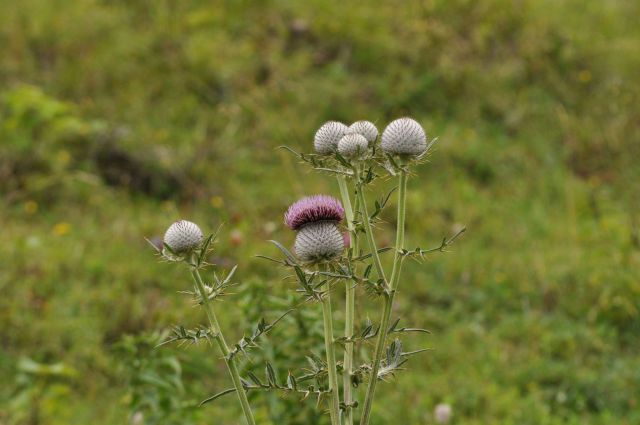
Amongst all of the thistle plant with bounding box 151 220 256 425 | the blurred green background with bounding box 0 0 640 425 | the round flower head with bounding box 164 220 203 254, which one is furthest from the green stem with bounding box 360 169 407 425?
the blurred green background with bounding box 0 0 640 425

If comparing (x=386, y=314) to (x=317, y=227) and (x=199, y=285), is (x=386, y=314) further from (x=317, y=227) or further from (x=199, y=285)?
(x=199, y=285)

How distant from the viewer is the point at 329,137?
178cm

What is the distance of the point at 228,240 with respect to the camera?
510 centimetres

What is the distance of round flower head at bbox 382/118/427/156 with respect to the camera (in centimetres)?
170

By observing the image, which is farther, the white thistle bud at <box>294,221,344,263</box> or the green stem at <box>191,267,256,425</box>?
the white thistle bud at <box>294,221,344,263</box>

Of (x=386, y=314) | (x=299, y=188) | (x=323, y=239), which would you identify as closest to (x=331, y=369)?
(x=386, y=314)

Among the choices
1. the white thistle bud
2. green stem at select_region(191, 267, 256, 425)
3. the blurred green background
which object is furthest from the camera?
the blurred green background

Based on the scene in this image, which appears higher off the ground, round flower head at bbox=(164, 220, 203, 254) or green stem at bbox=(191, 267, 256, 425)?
round flower head at bbox=(164, 220, 203, 254)

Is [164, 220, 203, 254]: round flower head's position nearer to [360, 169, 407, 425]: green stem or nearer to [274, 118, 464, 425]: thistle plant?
[274, 118, 464, 425]: thistle plant

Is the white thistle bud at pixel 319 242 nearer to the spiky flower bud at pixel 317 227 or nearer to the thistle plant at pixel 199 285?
the spiky flower bud at pixel 317 227

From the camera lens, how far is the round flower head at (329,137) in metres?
1.78

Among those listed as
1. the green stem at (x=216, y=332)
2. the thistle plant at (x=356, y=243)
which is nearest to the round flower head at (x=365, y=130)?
the thistle plant at (x=356, y=243)

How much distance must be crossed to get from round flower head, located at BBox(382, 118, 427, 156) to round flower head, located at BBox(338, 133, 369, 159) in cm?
5

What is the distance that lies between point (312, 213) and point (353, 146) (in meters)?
0.18
